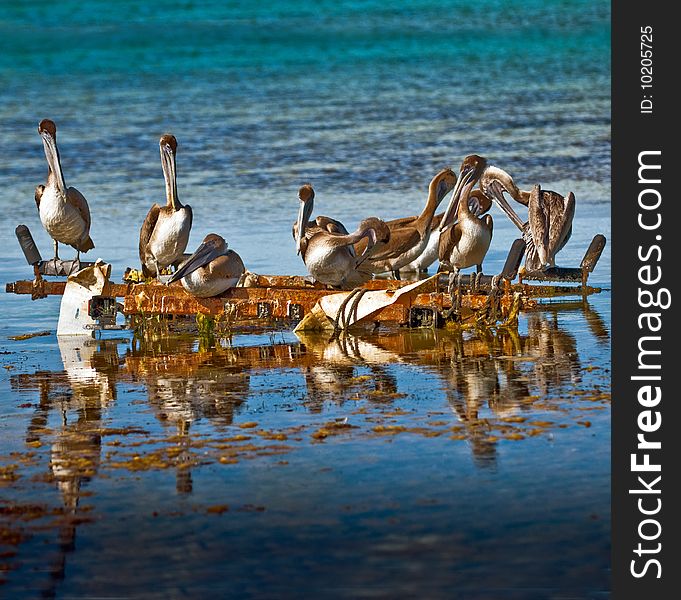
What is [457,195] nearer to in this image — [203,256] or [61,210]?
[203,256]

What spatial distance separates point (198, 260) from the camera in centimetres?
955

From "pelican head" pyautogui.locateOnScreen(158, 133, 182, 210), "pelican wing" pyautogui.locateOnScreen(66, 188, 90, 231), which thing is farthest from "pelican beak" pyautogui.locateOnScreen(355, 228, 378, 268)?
"pelican wing" pyautogui.locateOnScreen(66, 188, 90, 231)

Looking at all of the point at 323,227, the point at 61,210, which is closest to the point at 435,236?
the point at 323,227

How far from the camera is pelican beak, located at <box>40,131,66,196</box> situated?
429 inches

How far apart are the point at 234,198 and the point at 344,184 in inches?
54.2

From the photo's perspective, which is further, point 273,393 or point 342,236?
point 342,236

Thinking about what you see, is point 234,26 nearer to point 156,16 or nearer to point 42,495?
point 156,16

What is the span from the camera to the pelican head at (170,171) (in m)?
10.6

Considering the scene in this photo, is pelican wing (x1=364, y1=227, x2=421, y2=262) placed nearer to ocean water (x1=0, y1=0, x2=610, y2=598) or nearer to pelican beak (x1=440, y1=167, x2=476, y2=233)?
pelican beak (x1=440, y1=167, x2=476, y2=233)

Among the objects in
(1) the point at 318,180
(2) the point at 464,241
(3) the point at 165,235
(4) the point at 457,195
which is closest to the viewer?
(3) the point at 165,235

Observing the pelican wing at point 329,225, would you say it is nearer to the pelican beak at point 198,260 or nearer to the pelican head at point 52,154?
the pelican beak at point 198,260

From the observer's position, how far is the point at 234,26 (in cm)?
3616

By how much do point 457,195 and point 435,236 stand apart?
447mm

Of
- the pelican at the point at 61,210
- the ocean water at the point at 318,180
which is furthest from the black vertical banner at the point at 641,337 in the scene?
the pelican at the point at 61,210
